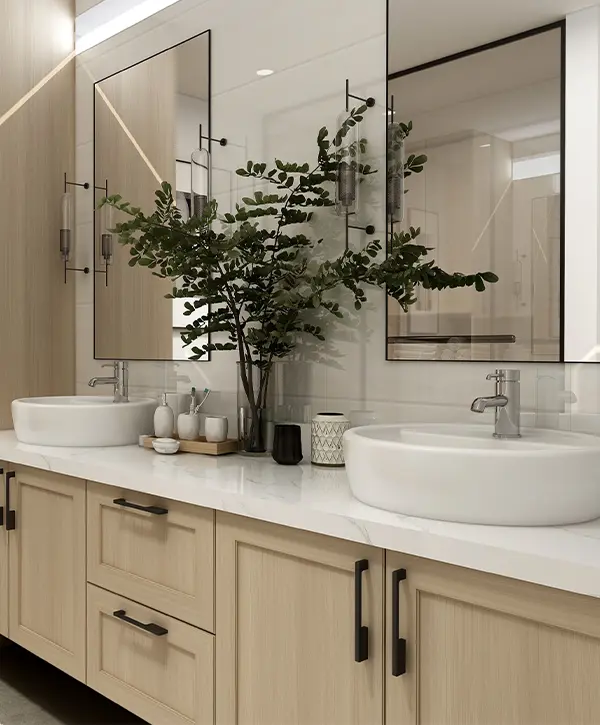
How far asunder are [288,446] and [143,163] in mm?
1260

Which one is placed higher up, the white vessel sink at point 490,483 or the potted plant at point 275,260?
the potted plant at point 275,260

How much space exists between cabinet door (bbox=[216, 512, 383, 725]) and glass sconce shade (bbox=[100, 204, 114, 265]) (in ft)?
4.85

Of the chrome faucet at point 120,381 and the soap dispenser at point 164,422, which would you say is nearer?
the soap dispenser at point 164,422

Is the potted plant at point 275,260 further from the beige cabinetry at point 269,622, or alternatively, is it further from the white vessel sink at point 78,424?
the beige cabinetry at point 269,622

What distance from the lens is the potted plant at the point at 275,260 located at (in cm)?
183

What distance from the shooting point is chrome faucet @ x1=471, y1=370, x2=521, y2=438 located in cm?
151

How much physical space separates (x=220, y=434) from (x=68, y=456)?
398 mm

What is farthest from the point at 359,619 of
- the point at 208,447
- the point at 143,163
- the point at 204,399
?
the point at 143,163

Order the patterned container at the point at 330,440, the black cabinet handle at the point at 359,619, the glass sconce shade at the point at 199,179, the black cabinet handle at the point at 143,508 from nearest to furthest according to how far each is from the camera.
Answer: the black cabinet handle at the point at 359,619, the black cabinet handle at the point at 143,508, the patterned container at the point at 330,440, the glass sconce shade at the point at 199,179

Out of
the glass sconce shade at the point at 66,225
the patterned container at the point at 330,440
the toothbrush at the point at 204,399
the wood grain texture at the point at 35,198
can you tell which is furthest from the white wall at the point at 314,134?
the glass sconce shade at the point at 66,225

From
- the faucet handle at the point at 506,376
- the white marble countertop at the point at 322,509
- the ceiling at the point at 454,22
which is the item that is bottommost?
the white marble countertop at the point at 322,509

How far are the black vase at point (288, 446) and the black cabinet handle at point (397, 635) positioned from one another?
25.7 inches

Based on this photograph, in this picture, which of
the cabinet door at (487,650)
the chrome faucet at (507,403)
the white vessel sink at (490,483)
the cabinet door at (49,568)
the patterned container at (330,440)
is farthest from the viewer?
the cabinet door at (49,568)

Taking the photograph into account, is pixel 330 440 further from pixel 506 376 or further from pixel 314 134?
pixel 314 134
